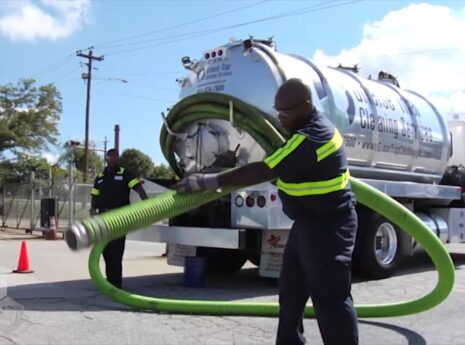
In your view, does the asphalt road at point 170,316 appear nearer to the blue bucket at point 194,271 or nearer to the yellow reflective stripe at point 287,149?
the blue bucket at point 194,271

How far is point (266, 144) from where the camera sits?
765cm

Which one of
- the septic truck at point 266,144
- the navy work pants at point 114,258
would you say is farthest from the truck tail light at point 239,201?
the navy work pants at point 114,258

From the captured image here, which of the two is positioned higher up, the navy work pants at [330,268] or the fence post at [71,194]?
the fence post at [71,194]

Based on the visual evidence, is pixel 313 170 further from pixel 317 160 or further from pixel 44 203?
pixel 44 203

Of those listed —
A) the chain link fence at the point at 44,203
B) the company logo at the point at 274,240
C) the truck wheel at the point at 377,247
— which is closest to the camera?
the company logo at the point at 274,240

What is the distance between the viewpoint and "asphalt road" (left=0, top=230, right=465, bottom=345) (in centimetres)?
543

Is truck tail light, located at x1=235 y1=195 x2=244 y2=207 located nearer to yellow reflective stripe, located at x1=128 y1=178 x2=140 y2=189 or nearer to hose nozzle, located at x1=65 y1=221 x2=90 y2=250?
yellow reflective stripe, located at x1=128 y1=178 x2=140 y2=189

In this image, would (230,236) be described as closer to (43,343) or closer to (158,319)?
(158,319)

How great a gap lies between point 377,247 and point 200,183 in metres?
6.09

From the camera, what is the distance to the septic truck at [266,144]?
771 cm

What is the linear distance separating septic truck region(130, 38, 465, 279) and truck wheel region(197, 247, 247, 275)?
0.02 m

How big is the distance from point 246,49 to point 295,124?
4.63 m

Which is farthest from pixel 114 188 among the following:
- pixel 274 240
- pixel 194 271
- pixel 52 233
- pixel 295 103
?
pixel 52 233

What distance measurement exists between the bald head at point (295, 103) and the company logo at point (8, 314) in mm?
3389
